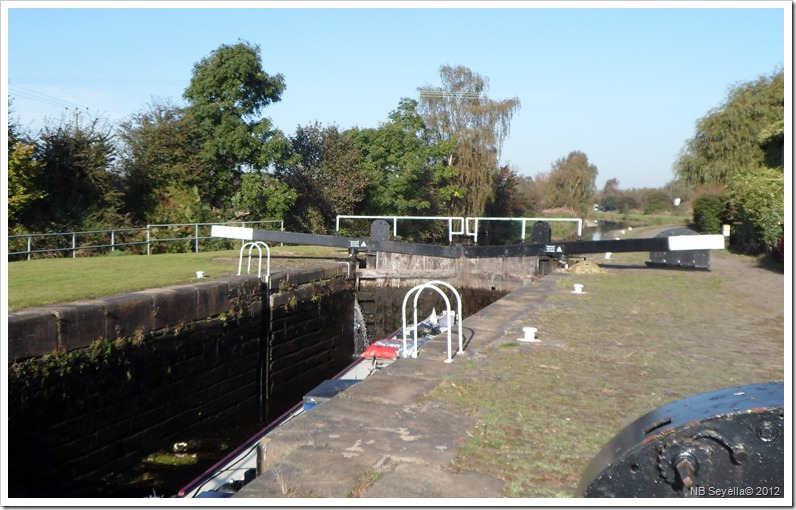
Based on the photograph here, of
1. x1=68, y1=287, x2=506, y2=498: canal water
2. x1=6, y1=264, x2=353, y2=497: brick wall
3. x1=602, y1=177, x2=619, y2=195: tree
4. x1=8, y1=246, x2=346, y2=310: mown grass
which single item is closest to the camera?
x1=6, y1=264, x2=353, y2=497: brick wall

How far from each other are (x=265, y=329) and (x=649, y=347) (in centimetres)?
687

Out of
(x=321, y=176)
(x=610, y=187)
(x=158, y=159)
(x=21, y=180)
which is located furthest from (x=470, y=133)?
(x=610, y=187)

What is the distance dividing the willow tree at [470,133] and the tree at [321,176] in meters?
7.47

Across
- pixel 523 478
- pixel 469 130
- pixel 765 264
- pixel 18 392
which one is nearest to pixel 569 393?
pixel 523 478

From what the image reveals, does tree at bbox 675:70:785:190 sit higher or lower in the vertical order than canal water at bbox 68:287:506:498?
higher

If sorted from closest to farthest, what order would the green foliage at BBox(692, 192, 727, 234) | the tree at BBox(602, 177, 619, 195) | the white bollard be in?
the white bollard < the green foliage at BBox(692, 192, 727, 234) < the tree at BBox(602, 177, 619, 195)

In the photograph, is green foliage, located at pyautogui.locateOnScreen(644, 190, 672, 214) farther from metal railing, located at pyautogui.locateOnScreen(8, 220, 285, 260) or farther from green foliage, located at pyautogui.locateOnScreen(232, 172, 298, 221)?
metal railing, located at pyautogui.locateOnScreen(8, 220, 285, 260)

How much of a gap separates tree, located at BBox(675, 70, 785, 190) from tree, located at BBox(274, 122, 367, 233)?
48.2ft

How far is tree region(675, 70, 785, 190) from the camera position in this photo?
2871cm

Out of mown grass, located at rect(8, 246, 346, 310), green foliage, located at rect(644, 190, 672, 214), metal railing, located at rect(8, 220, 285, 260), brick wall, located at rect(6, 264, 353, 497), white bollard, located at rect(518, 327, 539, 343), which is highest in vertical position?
green foliage, located at rect(644, 190, 672, 214)

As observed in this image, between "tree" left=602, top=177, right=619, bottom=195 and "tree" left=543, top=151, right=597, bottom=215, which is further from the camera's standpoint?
"tree" left=602, top=177, right=619, bottom=195

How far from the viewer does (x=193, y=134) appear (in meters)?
23.0

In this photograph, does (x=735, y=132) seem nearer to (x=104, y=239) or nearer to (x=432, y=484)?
(x=104, y=239)

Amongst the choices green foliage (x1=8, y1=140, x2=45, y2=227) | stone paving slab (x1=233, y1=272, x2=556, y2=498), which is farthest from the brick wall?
green foliage (x1=8, y1=140, x2=45, y2=227)
